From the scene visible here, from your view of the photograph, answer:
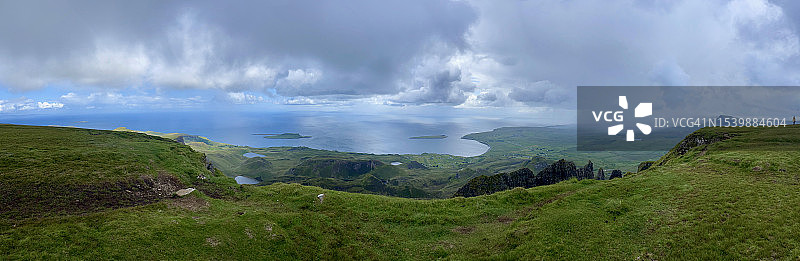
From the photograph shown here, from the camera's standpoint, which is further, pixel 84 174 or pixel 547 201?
pixel 547 201

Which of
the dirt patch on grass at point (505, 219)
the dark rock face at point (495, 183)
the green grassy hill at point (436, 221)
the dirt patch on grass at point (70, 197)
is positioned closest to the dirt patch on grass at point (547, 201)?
the green grassy hill at point (436, 221)

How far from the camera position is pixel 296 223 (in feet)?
68.8

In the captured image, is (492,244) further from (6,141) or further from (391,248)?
(6,141)

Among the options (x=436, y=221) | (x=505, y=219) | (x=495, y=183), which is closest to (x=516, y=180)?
(x=495, y=183)

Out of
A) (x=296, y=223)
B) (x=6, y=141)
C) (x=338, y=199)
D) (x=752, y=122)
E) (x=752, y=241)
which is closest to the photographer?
(x=752, y=241)

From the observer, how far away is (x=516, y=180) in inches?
3819

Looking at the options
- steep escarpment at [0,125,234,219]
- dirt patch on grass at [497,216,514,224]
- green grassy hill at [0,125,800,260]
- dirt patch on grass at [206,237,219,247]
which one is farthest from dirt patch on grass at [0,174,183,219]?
dirt patch on grass at [497,216,514,224]

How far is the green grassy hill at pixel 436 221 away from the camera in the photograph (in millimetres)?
14461

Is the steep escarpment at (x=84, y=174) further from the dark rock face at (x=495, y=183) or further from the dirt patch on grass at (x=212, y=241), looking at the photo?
the dark rock face at (x=495, y=183)

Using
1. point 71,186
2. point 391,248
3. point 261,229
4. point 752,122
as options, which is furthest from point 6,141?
point 752,122

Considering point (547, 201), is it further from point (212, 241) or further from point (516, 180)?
point (516, 180)

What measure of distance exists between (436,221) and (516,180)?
269ft

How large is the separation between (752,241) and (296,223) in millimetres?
24763

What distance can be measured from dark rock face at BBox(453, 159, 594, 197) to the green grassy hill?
6010 cm
